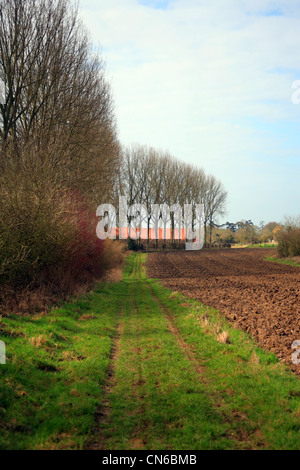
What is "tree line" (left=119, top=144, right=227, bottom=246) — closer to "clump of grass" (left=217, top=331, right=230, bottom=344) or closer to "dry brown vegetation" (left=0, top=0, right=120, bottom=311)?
"dry brown vegetation" (left=0, top=0, right=120, bottom=311)

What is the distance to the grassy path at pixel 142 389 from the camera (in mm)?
5828

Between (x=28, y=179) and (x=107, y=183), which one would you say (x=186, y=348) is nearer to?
(x=28, y=179)

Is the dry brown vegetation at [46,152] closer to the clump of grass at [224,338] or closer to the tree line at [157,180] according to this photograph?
the clump of grass at [224,338]

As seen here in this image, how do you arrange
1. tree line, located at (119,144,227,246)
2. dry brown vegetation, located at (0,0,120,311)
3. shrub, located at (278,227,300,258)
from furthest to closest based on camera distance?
tree line, located at (119,144,227,246), shrub, located at (278,227,300,258), dry brown vegetation, located at (0,0,120,311)

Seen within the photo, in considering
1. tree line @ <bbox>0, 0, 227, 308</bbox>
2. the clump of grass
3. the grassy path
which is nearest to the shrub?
tree line @ <bbox>0, 0, 227, 308</bbox>

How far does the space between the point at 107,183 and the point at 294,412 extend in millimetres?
32777

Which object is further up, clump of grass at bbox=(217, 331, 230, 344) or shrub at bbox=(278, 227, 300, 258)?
shrub at bbox=(278, 227, 300, 258)

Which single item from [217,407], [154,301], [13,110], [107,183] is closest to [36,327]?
[217,407]

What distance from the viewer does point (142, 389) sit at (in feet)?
26.1

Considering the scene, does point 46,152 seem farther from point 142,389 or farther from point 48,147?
point 142,389

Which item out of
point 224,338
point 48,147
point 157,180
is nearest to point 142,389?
point 224,338

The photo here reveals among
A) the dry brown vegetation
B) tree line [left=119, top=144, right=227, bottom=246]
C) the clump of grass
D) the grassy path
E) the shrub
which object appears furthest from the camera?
tree line [left=119, top=144, right=227, bottom=246]

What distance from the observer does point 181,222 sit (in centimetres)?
8438

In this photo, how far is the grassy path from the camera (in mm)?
5828
